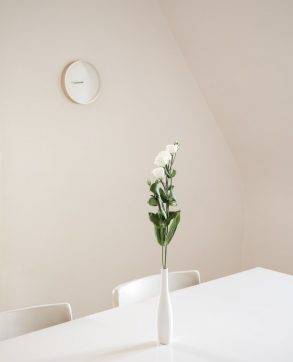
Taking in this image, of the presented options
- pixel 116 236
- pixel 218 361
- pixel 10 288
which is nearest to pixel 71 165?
pixel 116 236

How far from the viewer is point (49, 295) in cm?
284

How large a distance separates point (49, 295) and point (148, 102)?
1.55m

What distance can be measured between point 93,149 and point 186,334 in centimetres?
166

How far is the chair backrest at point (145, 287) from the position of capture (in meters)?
1.93

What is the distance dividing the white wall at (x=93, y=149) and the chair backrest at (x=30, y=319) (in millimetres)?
982

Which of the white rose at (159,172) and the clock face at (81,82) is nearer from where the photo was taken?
the white rose at (159,172)

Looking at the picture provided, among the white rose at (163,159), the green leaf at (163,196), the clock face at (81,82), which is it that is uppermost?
the clock face at (81,82)

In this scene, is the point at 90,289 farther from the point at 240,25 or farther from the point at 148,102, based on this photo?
the point at 240,25

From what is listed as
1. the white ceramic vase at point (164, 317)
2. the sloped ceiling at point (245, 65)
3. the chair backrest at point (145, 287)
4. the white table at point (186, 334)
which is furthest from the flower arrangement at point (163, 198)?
the sloped ceiling at point (245, 65)

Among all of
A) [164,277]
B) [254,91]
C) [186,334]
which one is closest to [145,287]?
[186,334]

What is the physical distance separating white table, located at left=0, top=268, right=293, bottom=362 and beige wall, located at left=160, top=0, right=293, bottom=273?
1.61 metres

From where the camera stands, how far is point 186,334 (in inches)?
62.3

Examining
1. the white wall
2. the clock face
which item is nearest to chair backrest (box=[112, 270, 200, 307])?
the white wall

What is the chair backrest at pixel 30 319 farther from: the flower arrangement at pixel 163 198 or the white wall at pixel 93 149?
the white wall at pixel 93 149
